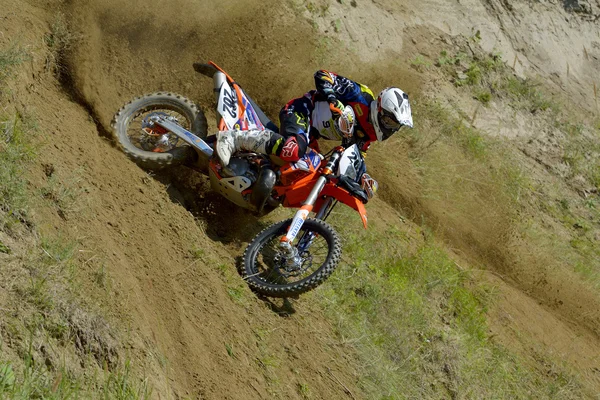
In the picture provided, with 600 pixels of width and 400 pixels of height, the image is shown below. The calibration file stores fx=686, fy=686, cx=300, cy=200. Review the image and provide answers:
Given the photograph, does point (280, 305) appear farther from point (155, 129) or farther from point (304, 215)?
point (155, 129)

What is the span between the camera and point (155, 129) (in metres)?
7.86

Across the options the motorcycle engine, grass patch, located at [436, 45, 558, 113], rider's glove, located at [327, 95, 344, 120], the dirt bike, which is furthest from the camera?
grass patch, located at [436, 45, 558, 113]

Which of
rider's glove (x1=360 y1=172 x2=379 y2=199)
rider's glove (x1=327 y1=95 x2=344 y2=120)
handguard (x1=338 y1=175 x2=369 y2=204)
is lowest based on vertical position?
rider's glove (x1=360 y1=172 x2=379 y2=199)

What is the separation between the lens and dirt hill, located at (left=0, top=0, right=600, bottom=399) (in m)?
5.16

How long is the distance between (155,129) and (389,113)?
2.66 meters

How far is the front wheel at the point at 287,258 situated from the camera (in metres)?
6.78

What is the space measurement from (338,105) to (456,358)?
3.44m

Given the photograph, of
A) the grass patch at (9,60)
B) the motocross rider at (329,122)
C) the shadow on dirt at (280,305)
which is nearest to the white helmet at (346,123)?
the motocross rider at (329,122)

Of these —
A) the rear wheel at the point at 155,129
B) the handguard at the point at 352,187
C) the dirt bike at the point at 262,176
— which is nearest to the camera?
the dirt bike at the point at 262,176

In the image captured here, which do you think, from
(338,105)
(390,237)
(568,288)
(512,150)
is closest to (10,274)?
(338,105)

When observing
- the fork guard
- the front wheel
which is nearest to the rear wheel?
the fork guard

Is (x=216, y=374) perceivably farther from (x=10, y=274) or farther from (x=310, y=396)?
(x=10, y=274)

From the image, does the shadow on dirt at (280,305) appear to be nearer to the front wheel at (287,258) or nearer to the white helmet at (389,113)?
the front wheel at (287,258)

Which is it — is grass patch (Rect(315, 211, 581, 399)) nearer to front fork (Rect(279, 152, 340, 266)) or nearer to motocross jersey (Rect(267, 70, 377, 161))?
front fork (Rect(279, 152, 340, 266))
